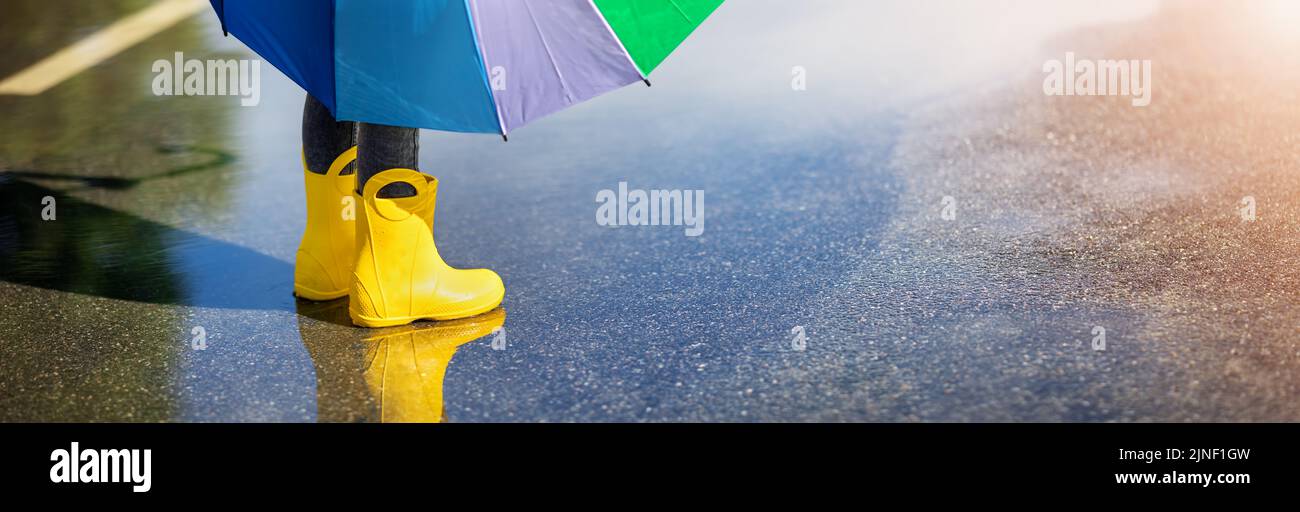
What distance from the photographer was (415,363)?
362cm

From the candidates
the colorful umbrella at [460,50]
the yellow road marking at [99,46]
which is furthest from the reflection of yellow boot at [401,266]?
the yellow road marking at [99,46]

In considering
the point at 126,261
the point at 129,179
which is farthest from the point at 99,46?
the point at 126,261

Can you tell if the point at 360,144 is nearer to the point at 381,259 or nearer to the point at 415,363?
the point at 381,259

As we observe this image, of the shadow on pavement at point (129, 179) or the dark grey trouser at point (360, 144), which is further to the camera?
the shadow on pavement at point (129, 179)

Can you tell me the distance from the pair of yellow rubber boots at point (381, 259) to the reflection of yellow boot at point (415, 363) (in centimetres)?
5

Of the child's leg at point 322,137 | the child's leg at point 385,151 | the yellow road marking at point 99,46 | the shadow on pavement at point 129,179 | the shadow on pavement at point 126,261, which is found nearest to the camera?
the child's leg at point 385,151

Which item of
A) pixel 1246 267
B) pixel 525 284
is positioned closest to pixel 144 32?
pixel 525 284

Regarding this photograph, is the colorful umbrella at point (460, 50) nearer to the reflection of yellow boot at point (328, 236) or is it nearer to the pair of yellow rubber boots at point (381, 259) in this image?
the pair of yellow rubber boots at point (381, 259)

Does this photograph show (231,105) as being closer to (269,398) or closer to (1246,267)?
(269,398)

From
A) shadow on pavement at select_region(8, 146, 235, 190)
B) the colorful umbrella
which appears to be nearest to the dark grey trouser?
the colorful umbrella

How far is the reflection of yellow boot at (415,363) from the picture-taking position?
335cm

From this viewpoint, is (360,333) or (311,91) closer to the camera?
(311,91)

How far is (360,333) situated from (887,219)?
80.0 inches
